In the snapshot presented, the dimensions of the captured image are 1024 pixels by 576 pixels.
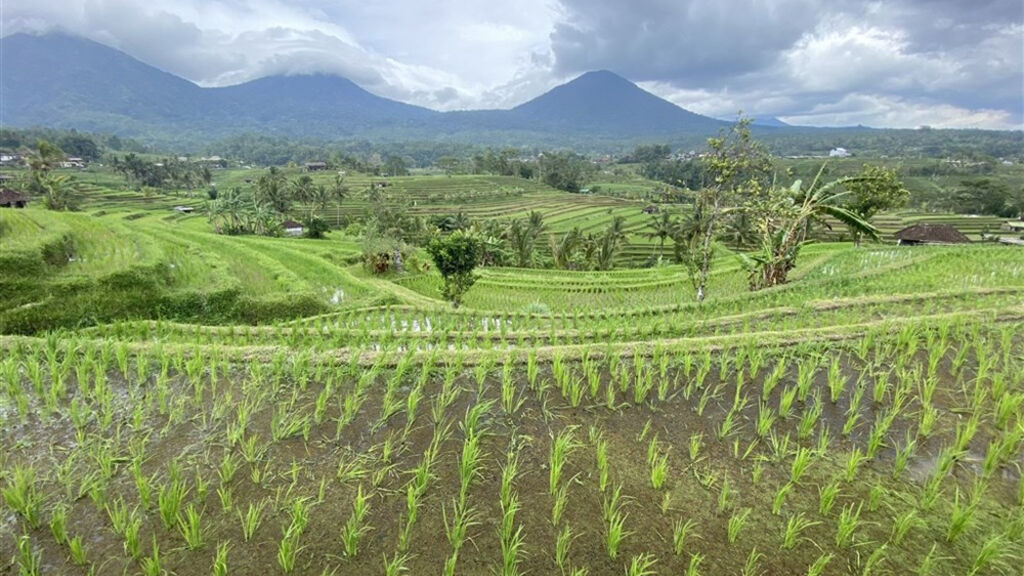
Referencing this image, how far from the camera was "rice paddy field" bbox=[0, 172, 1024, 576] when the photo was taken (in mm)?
3037

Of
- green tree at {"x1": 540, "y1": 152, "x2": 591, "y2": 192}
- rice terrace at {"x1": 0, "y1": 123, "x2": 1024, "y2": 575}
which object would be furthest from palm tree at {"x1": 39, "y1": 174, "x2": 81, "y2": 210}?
green tree at {"x1": 540, "y1": 152, "x2": 591, "y2": 192}

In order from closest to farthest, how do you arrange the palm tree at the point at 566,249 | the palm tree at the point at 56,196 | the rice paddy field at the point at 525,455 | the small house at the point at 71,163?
1. the rice paddy field at the point at 525,455
2. the palm tree at the point at 566,249
3. the palm tree at the point at 56,196
4. the small house at the point at 71,163

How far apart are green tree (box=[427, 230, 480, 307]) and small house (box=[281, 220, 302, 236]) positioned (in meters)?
38.5

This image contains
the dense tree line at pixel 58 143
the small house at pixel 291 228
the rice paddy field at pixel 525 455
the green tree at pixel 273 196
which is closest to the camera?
the rice paddy field at pixel 525 455

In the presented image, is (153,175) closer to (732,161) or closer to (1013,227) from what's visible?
(732,161)

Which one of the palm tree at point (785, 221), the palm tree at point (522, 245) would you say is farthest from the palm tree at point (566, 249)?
the palm tree at point (785, 221)

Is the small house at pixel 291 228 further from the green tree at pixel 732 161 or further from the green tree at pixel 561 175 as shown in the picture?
the green tree at pixel 561 175

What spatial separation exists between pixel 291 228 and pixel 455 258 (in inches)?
1624

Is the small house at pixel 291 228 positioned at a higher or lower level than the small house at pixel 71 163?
lower

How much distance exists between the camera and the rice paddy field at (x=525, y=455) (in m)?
3.04

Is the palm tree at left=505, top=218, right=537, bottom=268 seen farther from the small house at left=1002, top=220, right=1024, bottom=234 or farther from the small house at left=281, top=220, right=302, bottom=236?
the small house at left=1002, top=220, right=1024, bottom=234

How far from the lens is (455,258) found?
17016 mm

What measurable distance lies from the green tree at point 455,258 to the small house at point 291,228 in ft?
126

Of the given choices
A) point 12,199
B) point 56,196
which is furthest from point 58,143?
point 12,199
